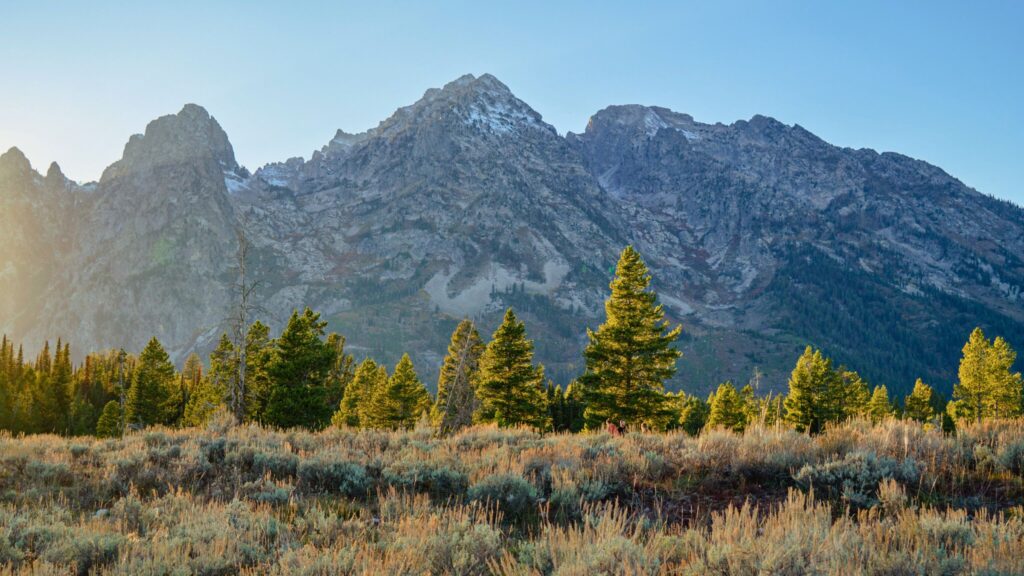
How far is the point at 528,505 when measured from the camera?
685 cm

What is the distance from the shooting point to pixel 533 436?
1231cm

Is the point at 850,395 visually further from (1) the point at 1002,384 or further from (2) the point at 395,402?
(2) the point at 395,402

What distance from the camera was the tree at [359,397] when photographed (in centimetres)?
4384

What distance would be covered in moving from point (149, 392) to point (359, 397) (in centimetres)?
1871

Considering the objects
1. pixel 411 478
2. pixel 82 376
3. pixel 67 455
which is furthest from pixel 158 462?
pixel 82 376

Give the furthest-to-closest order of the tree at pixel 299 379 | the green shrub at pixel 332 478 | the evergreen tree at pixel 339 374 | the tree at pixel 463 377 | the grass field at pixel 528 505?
the evergreen tree at pixel 339 374
the tree at pixel 463 377
the tree at pixel 299 379
the green shrub at pixel 332 478
the grass field at pixel 528 505

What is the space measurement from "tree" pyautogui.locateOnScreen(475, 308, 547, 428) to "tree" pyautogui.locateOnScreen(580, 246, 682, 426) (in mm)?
7943

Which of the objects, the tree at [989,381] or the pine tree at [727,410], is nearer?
the tree at [989,381]

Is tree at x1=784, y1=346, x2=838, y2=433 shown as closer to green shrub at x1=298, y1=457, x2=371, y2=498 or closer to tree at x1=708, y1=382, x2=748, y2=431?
tree at x1=708, y1=382, x2=748, y2=431

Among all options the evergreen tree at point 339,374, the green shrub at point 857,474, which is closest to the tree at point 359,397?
the evergreen tree at point 339,374

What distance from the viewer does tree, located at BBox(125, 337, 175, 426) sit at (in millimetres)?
46125

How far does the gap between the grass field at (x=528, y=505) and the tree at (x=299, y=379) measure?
753 inches

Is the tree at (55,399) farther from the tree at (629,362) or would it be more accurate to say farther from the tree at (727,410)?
the tree at (727,410)

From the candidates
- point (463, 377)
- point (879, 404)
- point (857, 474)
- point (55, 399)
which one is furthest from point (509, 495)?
point (55, 399)
